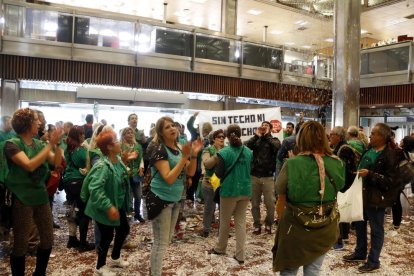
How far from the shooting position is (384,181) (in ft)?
12.8

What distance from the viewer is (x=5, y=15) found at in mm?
8711

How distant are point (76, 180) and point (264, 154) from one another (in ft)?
8.82

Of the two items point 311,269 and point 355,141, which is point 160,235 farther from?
point 355,141

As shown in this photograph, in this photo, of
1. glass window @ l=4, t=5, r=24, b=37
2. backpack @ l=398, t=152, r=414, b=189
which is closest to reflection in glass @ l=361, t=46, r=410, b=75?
backpack @ l=398, t=152, r=414, b=189

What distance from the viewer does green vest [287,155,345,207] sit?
253 centimetres

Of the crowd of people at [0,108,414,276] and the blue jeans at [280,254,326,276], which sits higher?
the crowd of people at [0,108,414,276]

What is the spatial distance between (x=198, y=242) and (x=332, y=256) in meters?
1.80

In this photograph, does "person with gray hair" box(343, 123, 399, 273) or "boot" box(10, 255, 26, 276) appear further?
"person with gray hair" box(343, 123, 399, 273)

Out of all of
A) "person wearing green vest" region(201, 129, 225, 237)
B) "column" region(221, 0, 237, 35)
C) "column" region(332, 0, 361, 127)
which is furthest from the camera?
"column" region(221, 0, 237, 35)

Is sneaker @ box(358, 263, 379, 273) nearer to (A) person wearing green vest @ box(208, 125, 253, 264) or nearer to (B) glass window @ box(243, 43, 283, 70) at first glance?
(A) person wearing green vest @ box(208, 125, 253, 264)

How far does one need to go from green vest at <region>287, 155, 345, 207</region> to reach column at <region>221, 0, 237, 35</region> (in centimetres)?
1300

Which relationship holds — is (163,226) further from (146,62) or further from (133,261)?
(146,62)

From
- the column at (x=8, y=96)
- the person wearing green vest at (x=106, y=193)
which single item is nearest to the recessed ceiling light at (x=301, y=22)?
the column at (x=8, y=96)

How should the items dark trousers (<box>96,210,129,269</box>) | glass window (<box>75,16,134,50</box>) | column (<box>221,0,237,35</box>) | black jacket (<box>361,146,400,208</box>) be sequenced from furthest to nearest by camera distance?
1. column (<box>221,0,237,35</box>)
2. glass window (<box>75,16,134,50</box>)
3. black jacket (<box>361,146,400,208</box>)
4. dark trousers (<box>96,210,129,269</box>)
